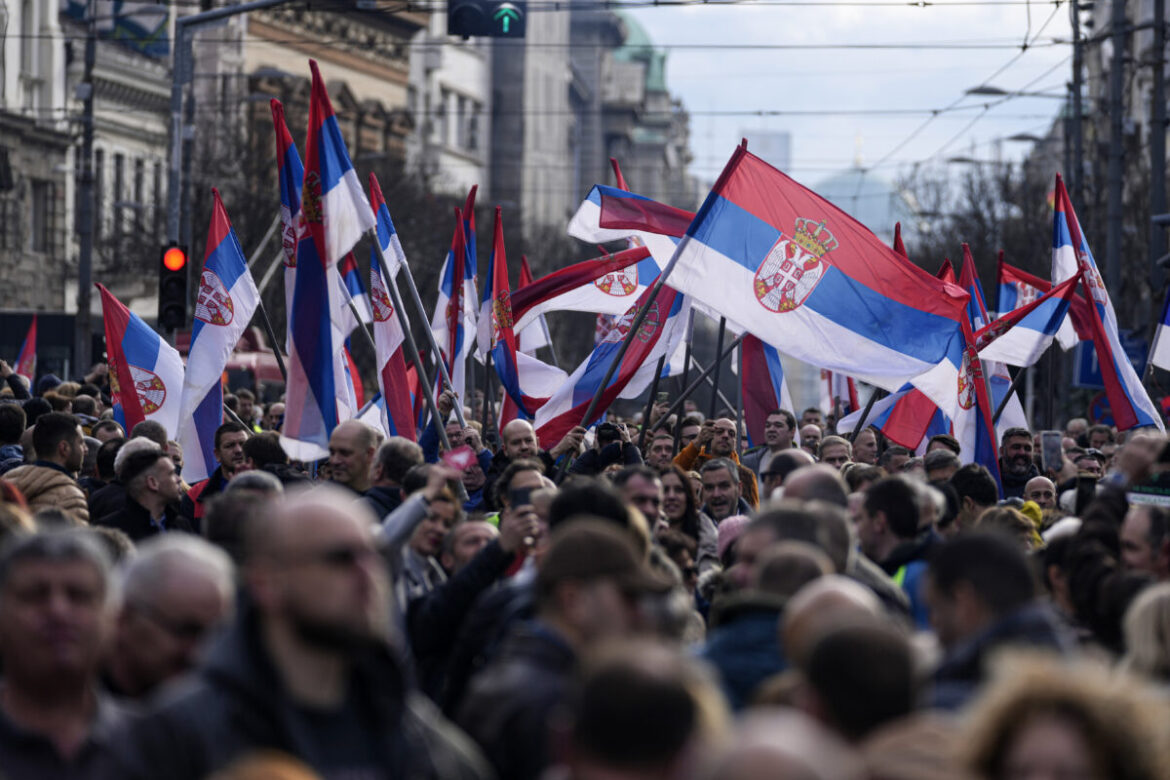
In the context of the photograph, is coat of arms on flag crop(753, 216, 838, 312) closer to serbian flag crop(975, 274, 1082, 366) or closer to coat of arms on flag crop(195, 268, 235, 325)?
serbian flag crop(975, 274, 1082, 366)

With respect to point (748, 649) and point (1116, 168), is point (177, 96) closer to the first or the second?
point (1116, 168)

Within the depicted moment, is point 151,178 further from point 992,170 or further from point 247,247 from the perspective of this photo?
point 992,170

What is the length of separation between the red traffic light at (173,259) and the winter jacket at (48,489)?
984 cm

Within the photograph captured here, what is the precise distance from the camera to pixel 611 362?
1281 cm

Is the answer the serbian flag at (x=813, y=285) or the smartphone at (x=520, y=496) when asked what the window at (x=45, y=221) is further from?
the smartphone at (x=520, y=496)

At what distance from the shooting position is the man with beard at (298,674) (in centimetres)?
367

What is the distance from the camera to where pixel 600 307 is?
599 inches

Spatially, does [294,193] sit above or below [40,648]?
above

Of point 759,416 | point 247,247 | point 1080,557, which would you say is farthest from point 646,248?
point 247,247

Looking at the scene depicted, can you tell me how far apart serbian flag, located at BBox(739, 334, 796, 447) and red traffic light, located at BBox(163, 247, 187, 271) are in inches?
214

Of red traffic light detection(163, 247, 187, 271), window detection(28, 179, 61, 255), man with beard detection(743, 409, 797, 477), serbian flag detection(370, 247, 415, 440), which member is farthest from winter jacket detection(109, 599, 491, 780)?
window detection(28, 179, 61, 255)

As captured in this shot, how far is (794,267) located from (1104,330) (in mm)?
4492

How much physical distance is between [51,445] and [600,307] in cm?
645

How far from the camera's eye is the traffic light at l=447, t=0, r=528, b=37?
15.6 m
